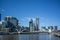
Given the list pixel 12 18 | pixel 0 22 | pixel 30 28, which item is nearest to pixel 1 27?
pixel 0 22

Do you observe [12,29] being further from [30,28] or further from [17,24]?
[30,28]

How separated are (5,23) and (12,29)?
12.3 meters

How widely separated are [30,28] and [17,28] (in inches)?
978

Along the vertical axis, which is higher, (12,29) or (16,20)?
(16,20)

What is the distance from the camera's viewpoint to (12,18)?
157 meters

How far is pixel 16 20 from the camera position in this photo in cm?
15650

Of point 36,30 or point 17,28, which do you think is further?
point 36,30

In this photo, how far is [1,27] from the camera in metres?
131

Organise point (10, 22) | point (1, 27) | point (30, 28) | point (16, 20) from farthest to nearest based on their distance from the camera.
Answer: point (30, 28) → point (16, 20) → point (10, 22) → point (1, 27)

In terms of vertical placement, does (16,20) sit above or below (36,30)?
above

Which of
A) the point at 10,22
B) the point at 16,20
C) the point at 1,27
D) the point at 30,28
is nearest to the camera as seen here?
the point at 1,27

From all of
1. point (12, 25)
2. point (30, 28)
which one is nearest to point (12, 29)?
point (12, 25)

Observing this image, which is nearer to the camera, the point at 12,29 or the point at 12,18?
the point at 12,29

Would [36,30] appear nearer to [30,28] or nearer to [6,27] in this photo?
[30,28]
